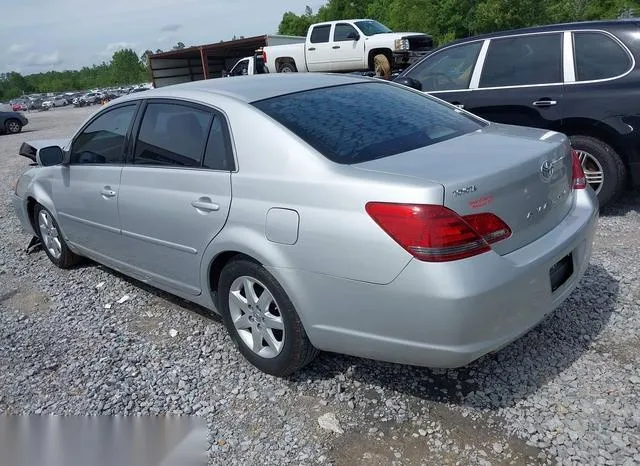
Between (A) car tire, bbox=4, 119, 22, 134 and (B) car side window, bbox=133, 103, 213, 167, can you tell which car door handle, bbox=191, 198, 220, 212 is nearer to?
(B) car side window, bbox=133, 103, 213, 167

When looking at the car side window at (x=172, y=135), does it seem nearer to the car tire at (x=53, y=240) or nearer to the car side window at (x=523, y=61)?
the car tire at (x=53, y=240)

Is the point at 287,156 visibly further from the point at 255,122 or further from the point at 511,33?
the point at 511,33

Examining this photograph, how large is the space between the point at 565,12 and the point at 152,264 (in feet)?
121

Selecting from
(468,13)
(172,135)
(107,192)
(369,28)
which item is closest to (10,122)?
(369,28)

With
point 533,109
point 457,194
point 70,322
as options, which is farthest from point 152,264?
point 533,109

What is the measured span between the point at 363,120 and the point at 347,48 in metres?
15.0

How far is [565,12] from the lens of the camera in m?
34.2

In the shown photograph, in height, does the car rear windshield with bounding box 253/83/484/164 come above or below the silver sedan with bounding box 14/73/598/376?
above

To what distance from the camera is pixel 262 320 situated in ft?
10.0

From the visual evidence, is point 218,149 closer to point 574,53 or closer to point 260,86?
point 260,86

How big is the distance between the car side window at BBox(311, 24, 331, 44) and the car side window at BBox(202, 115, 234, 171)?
1556cm

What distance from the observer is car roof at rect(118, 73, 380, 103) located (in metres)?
3.33

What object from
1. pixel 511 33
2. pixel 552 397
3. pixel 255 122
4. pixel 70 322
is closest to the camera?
pixel 552 397

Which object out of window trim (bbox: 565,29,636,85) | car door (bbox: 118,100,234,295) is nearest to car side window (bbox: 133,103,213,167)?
car door (bbox: 118,100,234,295)
